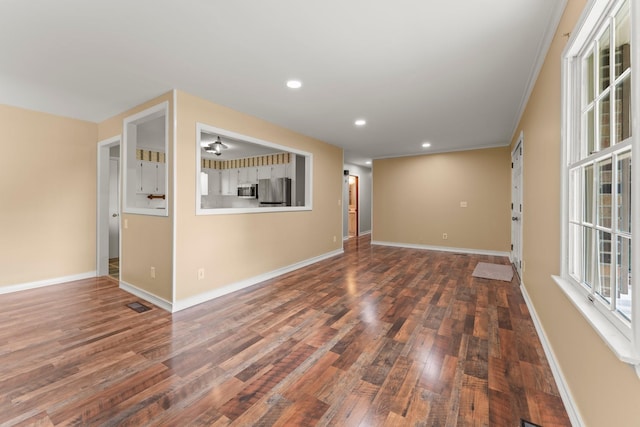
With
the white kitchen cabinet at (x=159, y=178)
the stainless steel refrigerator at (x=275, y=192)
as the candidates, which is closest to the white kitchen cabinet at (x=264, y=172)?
the stainless steel refrigerator at (x=275, y=192)

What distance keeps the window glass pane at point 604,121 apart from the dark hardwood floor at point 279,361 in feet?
5.01

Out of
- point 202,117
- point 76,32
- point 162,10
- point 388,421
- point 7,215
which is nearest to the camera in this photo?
point 388,421

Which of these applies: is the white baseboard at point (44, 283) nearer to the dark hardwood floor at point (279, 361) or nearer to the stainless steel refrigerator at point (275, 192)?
the dark hardwood floor at point (279, 361)

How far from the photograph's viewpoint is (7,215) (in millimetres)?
3635

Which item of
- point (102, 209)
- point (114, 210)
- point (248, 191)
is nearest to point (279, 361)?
point (102, 209)

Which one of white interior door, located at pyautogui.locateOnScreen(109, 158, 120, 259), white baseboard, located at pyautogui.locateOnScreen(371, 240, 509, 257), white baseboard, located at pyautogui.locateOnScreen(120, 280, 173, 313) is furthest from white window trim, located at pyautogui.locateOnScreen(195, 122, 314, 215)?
white baseboard, located at pyautogui.locateOnScreen(371, 240, 509, 257)

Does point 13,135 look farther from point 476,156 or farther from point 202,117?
point 476,156

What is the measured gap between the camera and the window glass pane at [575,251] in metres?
1.72

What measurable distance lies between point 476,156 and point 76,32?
696 centimetres

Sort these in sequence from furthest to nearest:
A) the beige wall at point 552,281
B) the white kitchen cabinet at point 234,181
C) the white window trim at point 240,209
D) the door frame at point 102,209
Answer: the white kitchen cabinet at point 234,181, the door frame at point 102,209, the white window trim at point 240,209, the beige wall at point 552,281

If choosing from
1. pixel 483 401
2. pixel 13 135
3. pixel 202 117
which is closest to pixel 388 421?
pixel 483 401

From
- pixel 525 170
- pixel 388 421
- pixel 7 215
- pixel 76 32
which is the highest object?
pixel 76 32

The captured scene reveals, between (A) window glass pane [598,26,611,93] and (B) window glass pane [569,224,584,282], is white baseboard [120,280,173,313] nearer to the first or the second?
(B) window glass pane [569,224,584,282]

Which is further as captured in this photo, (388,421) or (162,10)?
(162,10)
